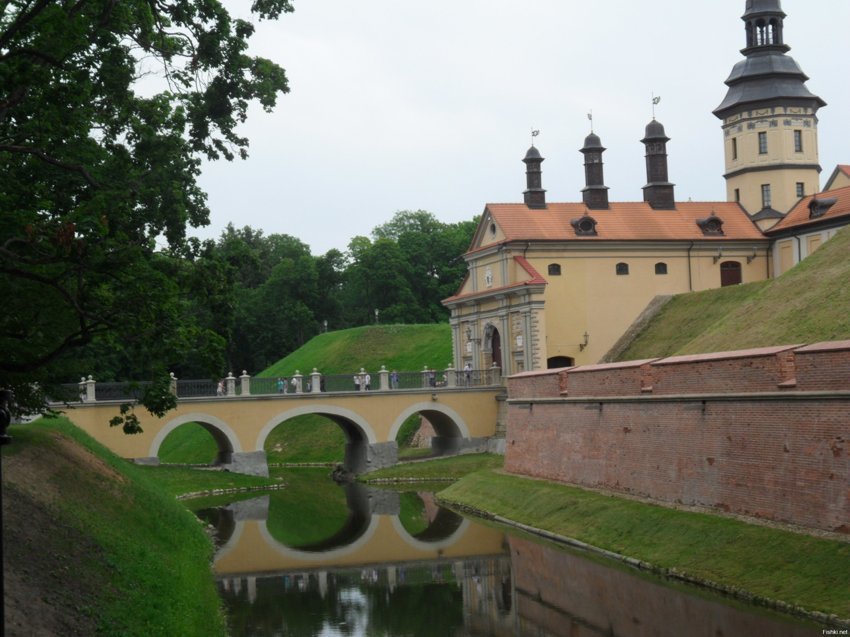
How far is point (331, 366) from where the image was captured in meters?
70.6

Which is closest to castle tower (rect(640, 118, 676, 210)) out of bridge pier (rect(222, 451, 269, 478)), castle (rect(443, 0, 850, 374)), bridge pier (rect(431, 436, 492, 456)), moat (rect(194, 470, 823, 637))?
castle (rect(443, 0, 850, 374))

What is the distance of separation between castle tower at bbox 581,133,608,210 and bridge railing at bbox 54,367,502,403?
9.44 m

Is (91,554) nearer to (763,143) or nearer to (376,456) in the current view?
(376,456)

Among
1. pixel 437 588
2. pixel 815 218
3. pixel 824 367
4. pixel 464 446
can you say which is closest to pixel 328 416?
pixel 464 446

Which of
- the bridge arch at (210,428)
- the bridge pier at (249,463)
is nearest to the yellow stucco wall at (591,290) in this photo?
the bridge pier at (249,463)

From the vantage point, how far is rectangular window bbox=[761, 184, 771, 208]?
180ft

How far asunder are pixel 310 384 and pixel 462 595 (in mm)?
27912

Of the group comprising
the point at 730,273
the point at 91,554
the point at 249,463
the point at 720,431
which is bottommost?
the point at 249,463

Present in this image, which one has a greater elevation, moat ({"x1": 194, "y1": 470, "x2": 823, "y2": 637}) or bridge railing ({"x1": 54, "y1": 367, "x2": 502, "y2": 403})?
bridge railing ({"x1": 54, "y1": 367, "x2": 502, "y2": 403})

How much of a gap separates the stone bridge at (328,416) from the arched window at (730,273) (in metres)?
12.0

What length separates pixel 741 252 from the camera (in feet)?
174

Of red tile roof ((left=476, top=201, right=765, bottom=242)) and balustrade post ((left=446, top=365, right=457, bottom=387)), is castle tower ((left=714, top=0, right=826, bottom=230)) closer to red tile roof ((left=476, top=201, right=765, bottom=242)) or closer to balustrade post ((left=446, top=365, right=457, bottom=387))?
red tile roof ((left=476, top=201, right=765, bottom=242))

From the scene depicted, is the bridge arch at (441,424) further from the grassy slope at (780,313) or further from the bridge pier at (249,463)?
the grassy slope at (780,313)

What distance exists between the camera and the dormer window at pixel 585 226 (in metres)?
51.7
